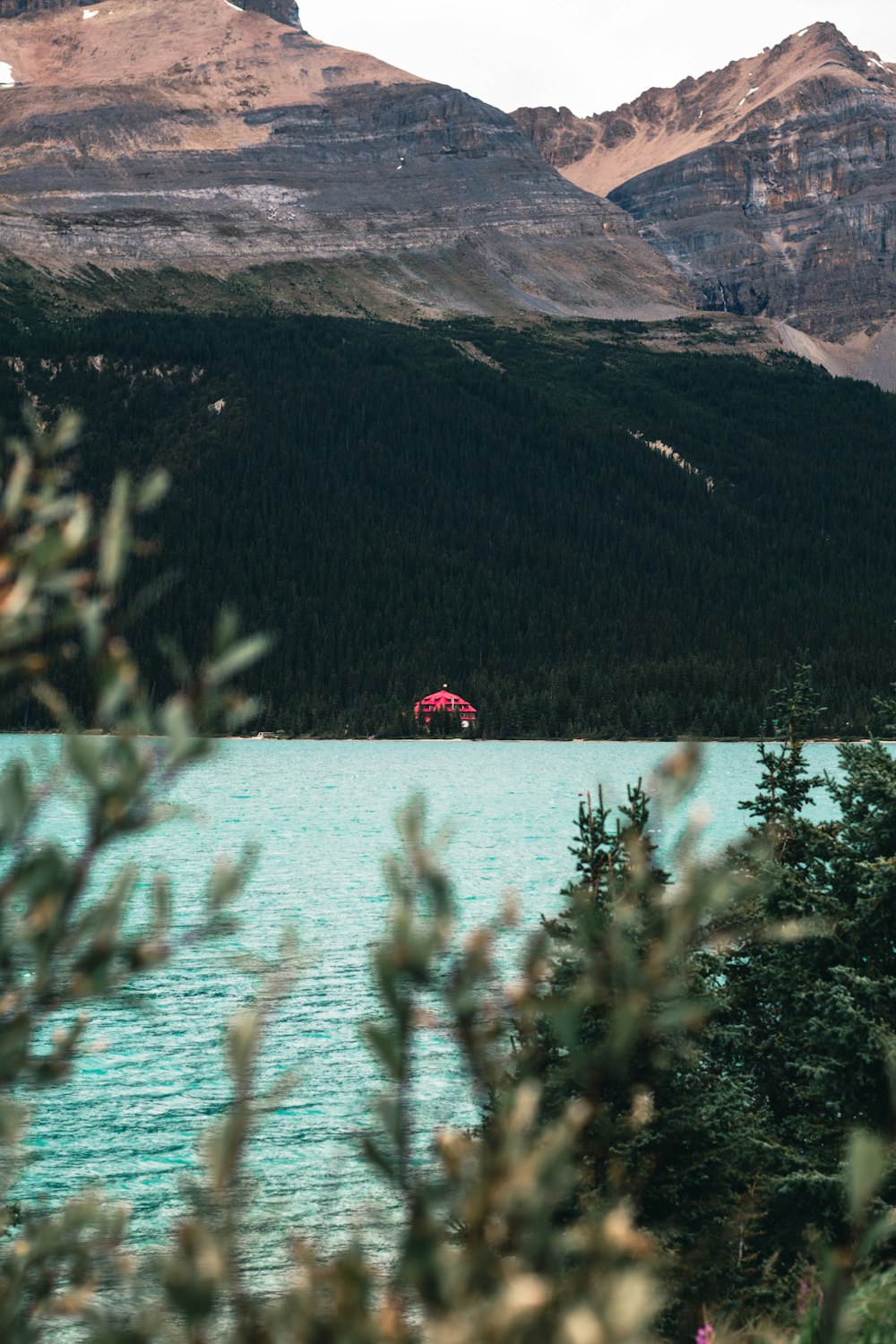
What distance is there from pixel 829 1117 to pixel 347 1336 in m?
17.3

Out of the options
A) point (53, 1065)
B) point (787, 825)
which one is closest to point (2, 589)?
point (53, 1065)

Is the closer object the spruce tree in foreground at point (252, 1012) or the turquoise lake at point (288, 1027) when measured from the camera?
the spruce tree in foreground at point (252, 1012)

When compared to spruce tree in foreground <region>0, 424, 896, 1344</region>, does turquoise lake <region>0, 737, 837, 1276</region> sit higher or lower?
lower

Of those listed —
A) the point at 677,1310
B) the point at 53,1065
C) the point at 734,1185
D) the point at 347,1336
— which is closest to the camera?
the point at 347,1336

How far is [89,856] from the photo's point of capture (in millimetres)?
3752

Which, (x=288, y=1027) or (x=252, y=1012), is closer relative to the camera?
(x=252, y=1012)

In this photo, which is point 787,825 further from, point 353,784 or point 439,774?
point 439,774

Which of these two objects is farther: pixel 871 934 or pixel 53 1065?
pixel 871 934

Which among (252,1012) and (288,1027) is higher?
(252,1012)

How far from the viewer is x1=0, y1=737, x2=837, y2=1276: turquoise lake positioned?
27.3 metres

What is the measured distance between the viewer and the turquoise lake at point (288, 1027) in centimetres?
2730

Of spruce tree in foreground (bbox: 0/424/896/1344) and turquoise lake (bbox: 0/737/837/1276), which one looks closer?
spruce tree in foreground (bbox: 0/424/896/1344)

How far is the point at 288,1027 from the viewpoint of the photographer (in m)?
43.8

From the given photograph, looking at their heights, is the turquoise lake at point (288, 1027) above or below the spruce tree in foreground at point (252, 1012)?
below
